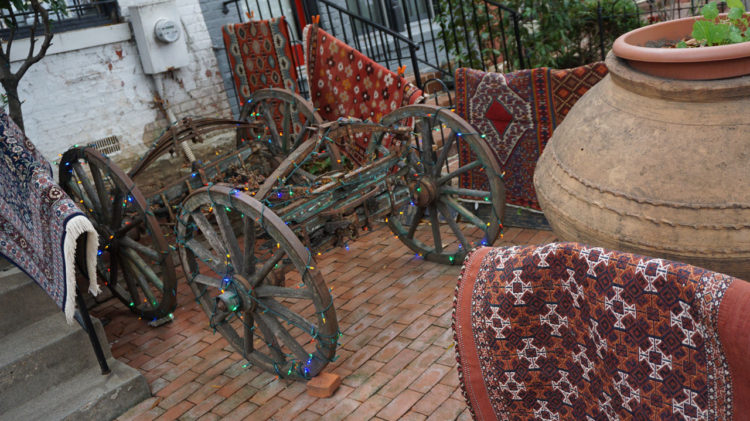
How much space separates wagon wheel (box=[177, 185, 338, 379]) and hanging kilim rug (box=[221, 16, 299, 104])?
2.31 metres

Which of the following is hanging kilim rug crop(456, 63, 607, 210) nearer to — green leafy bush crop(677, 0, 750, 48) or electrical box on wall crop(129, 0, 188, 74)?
green leafy bush crop(677, 0, 750, 48)

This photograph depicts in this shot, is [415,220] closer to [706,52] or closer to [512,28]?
[706,52]

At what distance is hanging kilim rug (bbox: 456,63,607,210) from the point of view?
4.52 m

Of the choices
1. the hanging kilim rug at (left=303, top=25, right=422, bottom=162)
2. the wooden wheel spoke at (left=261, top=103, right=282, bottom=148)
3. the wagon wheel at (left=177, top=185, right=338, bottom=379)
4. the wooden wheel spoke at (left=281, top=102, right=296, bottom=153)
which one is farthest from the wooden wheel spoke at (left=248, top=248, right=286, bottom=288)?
the wooden wheel spoke at (left=261, top=103, right=282, bottom=148)

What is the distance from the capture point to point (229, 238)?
3.67 m

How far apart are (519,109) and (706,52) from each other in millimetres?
2466

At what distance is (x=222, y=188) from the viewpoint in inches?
139

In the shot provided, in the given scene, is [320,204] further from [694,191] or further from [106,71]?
[106,71]

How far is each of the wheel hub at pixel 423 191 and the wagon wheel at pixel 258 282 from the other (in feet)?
3.57

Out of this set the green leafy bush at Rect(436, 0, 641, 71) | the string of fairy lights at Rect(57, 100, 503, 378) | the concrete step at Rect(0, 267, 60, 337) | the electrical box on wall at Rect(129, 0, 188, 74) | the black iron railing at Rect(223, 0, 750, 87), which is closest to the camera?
the string of fairy lights at Rect(57, 100, 503, 378)

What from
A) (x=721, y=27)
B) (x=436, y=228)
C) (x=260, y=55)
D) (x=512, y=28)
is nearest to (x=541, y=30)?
(x=512, y=28)

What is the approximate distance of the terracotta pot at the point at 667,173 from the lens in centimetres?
232

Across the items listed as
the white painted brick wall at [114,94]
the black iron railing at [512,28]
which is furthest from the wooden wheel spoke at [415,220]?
the white painted brick wall at [114,94]

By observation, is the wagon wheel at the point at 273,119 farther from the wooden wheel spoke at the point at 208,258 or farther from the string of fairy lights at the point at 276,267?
the wooden wheel spoke at the point at 208,258
